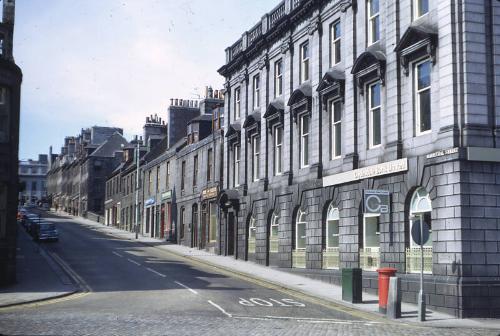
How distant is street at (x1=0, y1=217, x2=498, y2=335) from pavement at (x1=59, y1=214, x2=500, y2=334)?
95 cm

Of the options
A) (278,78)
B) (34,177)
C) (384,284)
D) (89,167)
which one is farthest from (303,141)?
(34,177)

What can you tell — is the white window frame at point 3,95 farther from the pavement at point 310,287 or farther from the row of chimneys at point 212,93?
the row of chimneys at point 212,93

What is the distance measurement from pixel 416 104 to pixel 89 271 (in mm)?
16914

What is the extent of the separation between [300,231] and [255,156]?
7581mm

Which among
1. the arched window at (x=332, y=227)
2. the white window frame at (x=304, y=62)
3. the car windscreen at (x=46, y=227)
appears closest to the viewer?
the arched window at (x=332, y=227)

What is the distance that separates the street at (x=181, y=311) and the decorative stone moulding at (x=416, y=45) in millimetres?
8925

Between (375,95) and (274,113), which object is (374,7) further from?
(274,113)

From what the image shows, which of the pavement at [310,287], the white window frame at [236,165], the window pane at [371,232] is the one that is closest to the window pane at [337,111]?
the window pane at [371,232]

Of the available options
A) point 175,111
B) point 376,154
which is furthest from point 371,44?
point 175,111

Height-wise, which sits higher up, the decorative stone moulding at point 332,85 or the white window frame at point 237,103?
the white window frame at point 237,103

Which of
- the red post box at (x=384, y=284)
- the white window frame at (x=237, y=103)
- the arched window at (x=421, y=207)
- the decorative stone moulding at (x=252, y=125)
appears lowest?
the red post box at (x=384, y=284)

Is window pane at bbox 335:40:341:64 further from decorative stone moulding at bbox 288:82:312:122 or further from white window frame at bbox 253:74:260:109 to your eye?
white window frame at bbox 253:74:260:109

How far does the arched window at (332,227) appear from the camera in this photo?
95.3 ft

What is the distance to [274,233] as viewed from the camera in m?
35.8
